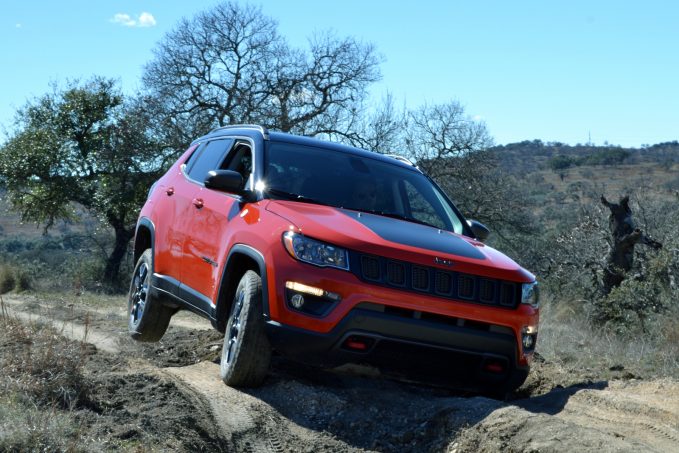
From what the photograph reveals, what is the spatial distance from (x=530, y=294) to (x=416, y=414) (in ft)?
3.73

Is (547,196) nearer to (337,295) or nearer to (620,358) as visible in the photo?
(620,358)

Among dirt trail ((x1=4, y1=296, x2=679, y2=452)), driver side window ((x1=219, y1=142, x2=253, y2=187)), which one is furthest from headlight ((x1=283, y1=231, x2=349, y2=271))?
driver side window ((x1=219, y1=142, x2=253, y2=187))

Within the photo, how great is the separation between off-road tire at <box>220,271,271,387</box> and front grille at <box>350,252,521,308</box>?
0.73 m

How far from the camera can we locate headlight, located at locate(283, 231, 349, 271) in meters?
5.61

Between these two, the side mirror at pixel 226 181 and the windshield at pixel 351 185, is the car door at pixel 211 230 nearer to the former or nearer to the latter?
the side mirror at pixel 226 181

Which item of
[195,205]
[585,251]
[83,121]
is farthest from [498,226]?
[195,205]

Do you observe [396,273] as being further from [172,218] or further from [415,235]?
[172,218]

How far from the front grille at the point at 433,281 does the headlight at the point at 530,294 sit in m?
0.08

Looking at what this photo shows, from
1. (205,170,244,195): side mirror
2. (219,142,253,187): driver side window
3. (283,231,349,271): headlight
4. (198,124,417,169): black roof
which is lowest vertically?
(283,231,349,271): headlight

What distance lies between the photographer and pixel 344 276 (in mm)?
5555

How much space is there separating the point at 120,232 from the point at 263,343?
26.1 meters

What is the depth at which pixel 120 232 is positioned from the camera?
31.0 meters

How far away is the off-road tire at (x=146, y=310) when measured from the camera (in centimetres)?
822

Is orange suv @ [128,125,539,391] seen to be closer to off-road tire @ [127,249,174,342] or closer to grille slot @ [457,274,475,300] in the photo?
grille slot @ [457,274,475,300]
